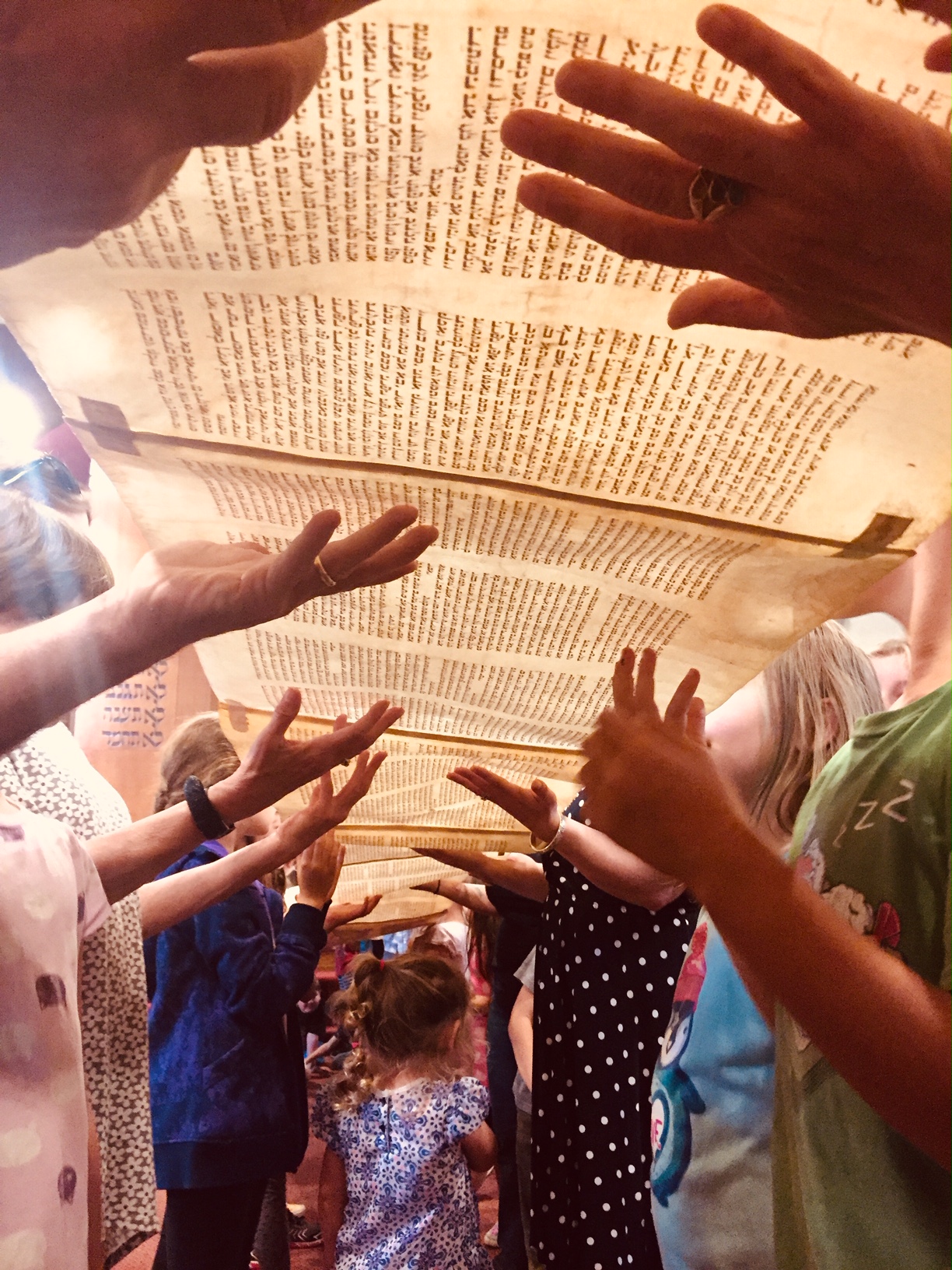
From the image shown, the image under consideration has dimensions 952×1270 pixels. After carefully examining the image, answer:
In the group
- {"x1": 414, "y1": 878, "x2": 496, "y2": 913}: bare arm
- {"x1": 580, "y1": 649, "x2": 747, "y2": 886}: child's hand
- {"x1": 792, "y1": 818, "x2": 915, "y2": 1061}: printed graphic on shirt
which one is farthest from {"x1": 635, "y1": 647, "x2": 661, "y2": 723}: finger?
{"x1": 414, "y1": 878, "x2": 496, "y2": 913}: bare arm

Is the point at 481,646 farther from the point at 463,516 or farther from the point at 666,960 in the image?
the point at 666,960

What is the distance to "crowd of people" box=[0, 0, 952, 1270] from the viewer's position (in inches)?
9.9

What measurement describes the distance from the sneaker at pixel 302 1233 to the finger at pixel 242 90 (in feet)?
8.68

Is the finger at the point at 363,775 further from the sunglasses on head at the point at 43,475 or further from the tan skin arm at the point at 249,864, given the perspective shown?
the sunglasses on head at the point at 43,475

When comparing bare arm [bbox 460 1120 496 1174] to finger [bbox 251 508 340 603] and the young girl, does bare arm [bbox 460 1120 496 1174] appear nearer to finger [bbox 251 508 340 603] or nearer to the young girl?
the young girl

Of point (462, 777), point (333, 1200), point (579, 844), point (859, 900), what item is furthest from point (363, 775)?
point (333, 1200)

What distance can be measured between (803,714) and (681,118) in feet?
2.04

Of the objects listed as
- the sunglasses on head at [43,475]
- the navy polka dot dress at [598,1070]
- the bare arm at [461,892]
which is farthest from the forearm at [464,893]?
the sunglasses on head at [43,475]

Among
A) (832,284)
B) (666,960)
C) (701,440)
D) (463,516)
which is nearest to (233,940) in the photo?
(666,960)

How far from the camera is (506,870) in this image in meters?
1.25

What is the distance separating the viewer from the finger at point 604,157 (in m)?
0.27

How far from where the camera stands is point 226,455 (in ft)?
1.41

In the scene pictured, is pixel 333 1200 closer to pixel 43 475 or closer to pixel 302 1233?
pixel 302 1233

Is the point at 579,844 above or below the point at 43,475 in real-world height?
below
